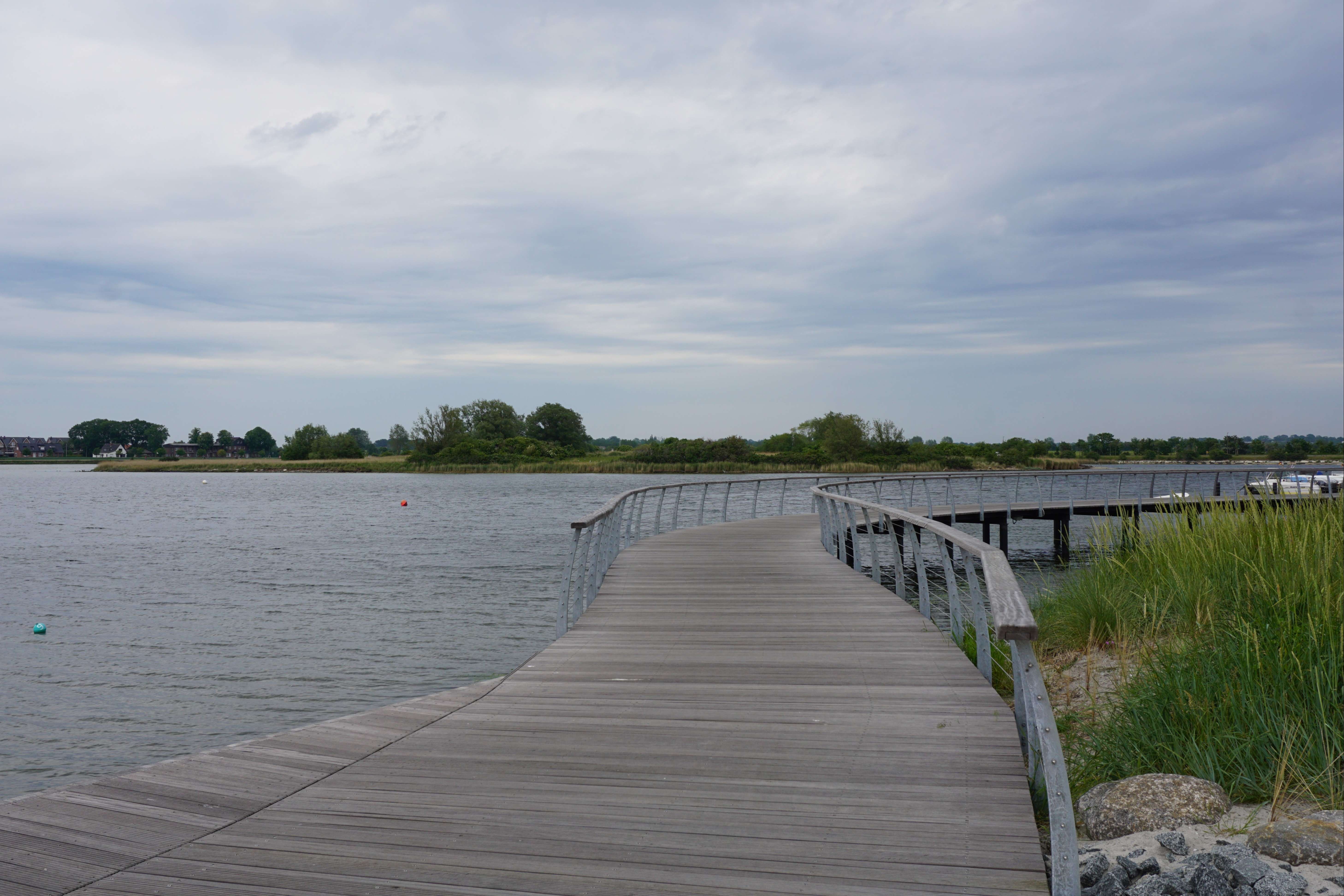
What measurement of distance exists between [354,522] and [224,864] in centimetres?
3867

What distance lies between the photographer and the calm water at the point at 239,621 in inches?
398

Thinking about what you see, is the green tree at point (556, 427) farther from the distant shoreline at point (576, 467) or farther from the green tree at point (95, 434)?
the green tree at point (95, 434)

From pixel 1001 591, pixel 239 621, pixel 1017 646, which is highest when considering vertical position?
pixel 1001 591

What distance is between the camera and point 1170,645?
17.2ft

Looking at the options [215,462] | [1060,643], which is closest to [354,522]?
[1060,643]

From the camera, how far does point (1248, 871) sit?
116 inches

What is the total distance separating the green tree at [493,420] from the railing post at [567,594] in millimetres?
96552

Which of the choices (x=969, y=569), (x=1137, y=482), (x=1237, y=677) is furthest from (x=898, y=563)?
(x=1137, y=482)

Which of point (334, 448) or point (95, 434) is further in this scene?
point (95, 434)

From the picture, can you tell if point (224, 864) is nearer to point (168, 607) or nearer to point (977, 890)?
point (977, 890)

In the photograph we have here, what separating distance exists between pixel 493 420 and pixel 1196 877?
10457cm

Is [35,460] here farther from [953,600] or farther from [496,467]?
[953,600]

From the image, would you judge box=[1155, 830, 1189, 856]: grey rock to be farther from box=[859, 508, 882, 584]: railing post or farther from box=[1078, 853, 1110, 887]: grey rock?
box=[859, 508, 882, 584]: railing post

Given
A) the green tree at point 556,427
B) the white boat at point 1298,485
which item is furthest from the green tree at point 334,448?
the white boat at point 1298,485
